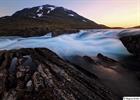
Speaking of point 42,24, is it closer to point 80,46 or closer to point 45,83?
point 80,46

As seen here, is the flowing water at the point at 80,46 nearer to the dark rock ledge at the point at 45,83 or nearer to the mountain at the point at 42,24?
the dark rock ledge at the point at 45,83

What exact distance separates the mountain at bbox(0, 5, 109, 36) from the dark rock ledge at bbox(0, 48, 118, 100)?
8104 mm

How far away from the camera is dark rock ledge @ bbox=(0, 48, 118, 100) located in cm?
188

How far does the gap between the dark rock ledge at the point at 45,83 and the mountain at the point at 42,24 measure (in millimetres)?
8104

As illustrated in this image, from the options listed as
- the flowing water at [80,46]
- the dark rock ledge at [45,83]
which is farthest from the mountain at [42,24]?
the dark rock ledge at [45,83]

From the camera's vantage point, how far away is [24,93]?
1.89 metres

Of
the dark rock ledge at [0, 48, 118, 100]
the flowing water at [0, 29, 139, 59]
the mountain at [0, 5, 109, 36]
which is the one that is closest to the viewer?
the dark rock ledge at [0, 48, 118, 100]

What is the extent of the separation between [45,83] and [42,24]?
1883 centimetres

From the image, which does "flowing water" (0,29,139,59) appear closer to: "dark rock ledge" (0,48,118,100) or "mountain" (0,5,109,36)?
"dark rock ledge" (0,48,118,100)

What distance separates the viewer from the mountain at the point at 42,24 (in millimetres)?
11938

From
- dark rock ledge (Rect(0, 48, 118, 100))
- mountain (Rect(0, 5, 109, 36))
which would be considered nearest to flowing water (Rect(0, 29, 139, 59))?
dark rock ledge (Rect(0, 48, 118, 100))

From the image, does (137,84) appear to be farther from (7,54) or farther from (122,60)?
(7,54)

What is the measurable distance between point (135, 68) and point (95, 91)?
4.66 feet

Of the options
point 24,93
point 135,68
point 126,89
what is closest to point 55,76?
point 24,93
